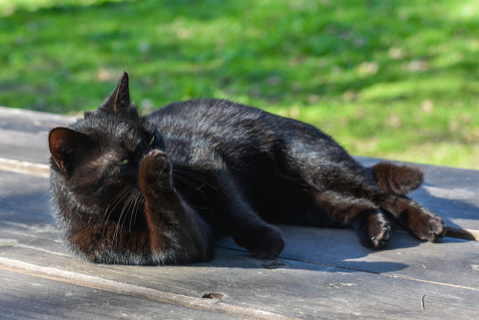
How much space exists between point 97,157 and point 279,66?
14.9 feet

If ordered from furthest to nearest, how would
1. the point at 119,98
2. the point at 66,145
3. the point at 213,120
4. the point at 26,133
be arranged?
the point at 26,133
the point at 213,120
the point at 119,98
the point at 66,145

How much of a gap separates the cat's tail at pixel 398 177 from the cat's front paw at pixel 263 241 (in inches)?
25.7

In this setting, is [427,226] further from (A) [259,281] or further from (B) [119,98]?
(B) [119,98]

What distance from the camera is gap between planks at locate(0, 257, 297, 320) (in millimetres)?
1401

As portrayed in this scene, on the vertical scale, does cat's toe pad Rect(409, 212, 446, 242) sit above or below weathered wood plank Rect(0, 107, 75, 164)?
below

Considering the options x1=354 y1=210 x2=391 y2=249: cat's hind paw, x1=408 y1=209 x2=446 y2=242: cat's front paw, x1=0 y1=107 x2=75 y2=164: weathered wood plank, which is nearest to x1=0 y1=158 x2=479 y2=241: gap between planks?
x1=0 y1=107 x2=75 y2=164: weathered wood plank

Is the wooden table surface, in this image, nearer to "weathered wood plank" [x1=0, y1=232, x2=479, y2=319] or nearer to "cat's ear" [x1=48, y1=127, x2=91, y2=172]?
"weathered wood plank" [x1=0, y1=232, x2=479, y2=319]

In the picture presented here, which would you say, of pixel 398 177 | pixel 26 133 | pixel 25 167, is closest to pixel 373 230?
pixel 398 177

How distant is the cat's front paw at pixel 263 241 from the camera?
175 cm

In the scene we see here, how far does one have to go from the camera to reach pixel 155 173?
1.54 m

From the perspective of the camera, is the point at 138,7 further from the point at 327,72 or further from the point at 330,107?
the point at 330,107

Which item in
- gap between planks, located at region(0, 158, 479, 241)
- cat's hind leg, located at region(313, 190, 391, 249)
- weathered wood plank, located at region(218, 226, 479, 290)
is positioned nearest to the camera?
weathered wood plank, located at region(218, 226, 479, 290)

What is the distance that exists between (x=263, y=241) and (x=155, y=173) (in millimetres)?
462

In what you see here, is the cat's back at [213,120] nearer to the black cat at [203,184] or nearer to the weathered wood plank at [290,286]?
the black cat at [203,184]
